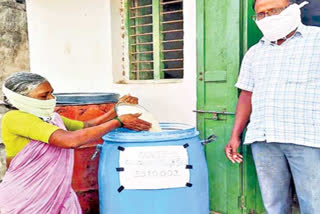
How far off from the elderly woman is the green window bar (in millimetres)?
1207

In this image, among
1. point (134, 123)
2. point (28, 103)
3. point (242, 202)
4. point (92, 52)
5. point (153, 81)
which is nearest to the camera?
point (28, 103)

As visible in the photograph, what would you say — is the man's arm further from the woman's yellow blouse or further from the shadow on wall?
the shadow on wall

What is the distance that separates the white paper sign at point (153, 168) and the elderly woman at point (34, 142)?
0.18 metres

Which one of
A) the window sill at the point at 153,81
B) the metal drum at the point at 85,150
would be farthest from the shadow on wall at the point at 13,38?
the metal drum at the point at 85,150

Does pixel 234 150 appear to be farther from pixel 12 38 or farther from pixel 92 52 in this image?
pixel 12 38

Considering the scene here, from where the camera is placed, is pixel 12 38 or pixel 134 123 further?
pixel 12 38

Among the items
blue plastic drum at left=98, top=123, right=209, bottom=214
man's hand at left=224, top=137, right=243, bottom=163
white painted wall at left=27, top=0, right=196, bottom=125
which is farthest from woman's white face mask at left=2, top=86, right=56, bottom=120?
white painted wall at left=27, top=0, right=196, bottom=125

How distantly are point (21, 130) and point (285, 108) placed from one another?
1.37 m

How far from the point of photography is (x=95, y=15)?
3.45m

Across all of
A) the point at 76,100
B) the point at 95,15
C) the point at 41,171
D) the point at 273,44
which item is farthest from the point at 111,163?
the point at 95,15

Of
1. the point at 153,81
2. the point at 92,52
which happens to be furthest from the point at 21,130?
the point at 92,52

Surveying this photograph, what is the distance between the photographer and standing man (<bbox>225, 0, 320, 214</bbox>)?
5.76 ft

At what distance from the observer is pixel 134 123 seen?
2.01 meters

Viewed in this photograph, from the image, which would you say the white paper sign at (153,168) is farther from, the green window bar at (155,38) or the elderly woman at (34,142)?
the green window bar at (155,38)
